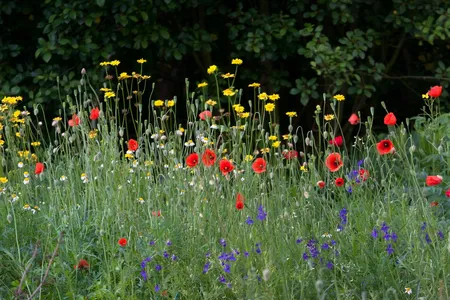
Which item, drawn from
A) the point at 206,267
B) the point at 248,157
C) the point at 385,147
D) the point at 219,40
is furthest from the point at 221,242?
the point at 219,40

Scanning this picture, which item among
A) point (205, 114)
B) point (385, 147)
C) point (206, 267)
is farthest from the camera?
point (205, 114)

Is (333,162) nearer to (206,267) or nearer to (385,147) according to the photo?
(385,147)

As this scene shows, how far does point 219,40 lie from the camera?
23.0ft

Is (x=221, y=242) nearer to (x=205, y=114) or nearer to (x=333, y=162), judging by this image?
(x=333, y=162)

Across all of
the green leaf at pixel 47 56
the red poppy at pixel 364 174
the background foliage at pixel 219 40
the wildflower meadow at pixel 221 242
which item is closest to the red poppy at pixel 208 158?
the wildflower meadow at pixel 221 242

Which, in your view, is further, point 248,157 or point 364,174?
point 248,157

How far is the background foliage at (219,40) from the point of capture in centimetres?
622

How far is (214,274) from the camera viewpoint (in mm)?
3176

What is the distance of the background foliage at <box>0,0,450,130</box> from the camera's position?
622cm

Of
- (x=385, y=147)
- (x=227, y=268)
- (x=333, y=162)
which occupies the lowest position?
(x=227, y=268)

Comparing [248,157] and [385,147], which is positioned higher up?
[385,147]

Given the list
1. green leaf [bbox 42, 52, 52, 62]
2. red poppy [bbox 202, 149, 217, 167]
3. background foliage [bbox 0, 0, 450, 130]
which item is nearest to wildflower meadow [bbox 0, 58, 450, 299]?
red poppy [bbox 202, 149, 217, 167]

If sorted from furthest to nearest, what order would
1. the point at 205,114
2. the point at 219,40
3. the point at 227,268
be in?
the point at 219,40
the point at 205,114
the point at 227,268

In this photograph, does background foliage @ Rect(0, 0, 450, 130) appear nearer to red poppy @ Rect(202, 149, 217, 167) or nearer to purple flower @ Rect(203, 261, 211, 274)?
red poppy @ Rect(202, 149, 217, 167)
